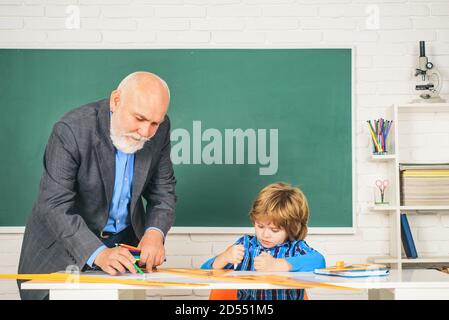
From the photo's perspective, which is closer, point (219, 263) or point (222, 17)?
point (219, 263)

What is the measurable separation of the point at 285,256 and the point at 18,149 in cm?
205

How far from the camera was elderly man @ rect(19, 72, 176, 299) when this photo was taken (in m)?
2.44

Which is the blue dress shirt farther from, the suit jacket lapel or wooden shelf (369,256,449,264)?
wooden shelf (369,256,449,264)

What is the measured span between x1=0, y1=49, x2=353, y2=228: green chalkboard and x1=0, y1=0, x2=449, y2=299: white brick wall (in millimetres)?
77

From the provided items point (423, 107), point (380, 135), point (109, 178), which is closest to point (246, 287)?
point (109, 178)

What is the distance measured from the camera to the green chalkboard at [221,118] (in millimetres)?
3941

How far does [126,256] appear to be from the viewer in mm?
2160

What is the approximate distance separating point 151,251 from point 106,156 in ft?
1.52

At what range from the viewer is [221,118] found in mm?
3973

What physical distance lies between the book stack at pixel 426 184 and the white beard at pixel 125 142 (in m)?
1.83
